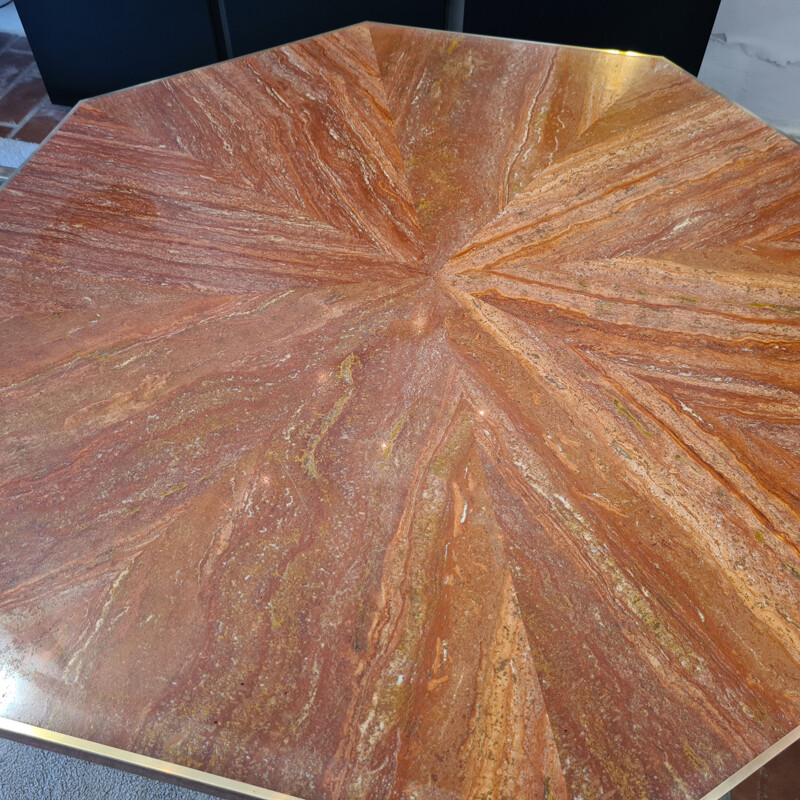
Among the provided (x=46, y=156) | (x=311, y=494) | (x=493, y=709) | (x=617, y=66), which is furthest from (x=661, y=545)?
(x=46, y=156)

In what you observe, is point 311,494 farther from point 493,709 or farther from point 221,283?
point 221,283

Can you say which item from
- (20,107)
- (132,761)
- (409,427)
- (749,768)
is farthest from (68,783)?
(20,107)

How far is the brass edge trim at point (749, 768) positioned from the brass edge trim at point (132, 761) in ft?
1.55

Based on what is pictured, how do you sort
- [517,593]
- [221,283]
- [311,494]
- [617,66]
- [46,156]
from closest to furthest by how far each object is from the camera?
1. [517,593]
2. [311,494]
3. [221,283]
4. [46,156]
5. [617,66]

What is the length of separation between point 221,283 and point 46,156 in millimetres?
526

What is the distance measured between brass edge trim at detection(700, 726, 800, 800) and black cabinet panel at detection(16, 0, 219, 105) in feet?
9.86

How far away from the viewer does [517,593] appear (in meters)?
1.02

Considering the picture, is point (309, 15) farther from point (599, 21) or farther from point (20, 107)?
point (20, 107)

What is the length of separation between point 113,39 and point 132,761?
2.93 metres

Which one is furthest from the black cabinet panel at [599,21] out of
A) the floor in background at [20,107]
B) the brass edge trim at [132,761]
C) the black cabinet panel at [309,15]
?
the brass edge trim at [132,761]

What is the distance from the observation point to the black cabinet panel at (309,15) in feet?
9.57

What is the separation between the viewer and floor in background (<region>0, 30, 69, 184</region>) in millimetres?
3125

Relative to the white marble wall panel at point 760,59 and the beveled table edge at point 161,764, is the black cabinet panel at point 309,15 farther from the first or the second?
the beveled table edge at point 161,764

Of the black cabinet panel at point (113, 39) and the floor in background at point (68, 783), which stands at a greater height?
the black cabinet panel at point (113, 39)
